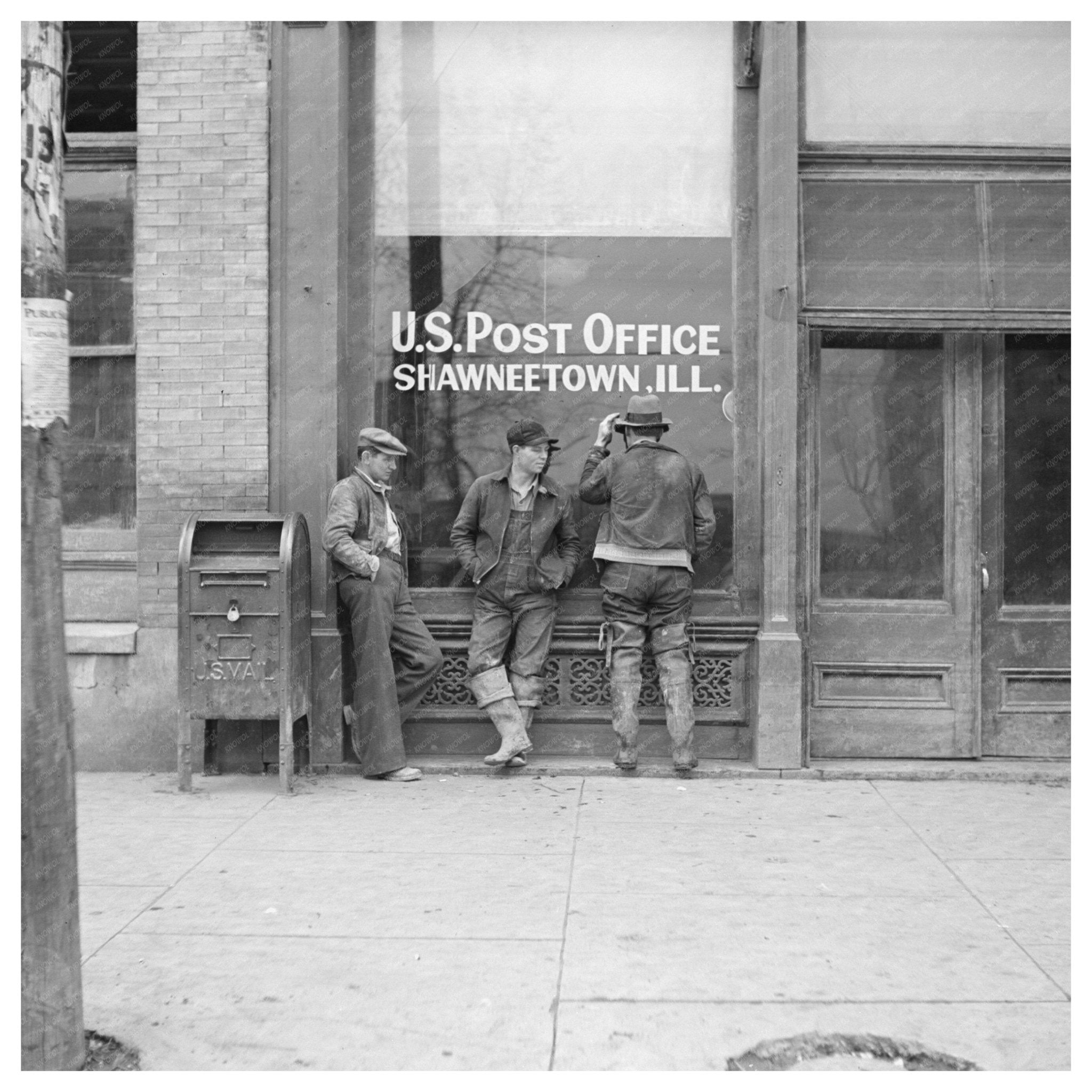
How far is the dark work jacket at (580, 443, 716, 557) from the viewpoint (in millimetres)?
7410

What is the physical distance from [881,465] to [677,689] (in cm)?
199

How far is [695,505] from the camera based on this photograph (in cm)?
757

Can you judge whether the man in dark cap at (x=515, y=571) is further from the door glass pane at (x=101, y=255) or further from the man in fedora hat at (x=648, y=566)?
the door glass pane at (x=101, y=255)

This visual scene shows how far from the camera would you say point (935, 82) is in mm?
7695

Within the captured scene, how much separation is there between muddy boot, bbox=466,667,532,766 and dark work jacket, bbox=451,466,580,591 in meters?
0.63

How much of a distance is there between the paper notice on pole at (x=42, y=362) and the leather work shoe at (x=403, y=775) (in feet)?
14.1

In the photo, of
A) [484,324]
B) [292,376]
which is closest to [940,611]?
[484,324]

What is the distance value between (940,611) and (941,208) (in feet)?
8.49

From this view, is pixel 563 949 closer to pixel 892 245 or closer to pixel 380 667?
pixel 380 667

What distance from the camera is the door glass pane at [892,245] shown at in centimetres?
754

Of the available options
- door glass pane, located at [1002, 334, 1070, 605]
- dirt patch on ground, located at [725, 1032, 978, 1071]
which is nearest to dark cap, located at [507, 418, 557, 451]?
door glass pane, located at [1002, 334, 1070, 605]

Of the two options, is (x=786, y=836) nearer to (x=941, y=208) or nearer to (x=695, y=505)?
(x=695, y=505)

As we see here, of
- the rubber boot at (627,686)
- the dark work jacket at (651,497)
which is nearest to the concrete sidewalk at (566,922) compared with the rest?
the rubber boot at (627,686)

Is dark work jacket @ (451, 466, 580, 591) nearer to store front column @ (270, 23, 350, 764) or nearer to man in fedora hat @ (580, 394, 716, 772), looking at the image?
man in fedora hat @ (580, 394, 716, 772)
